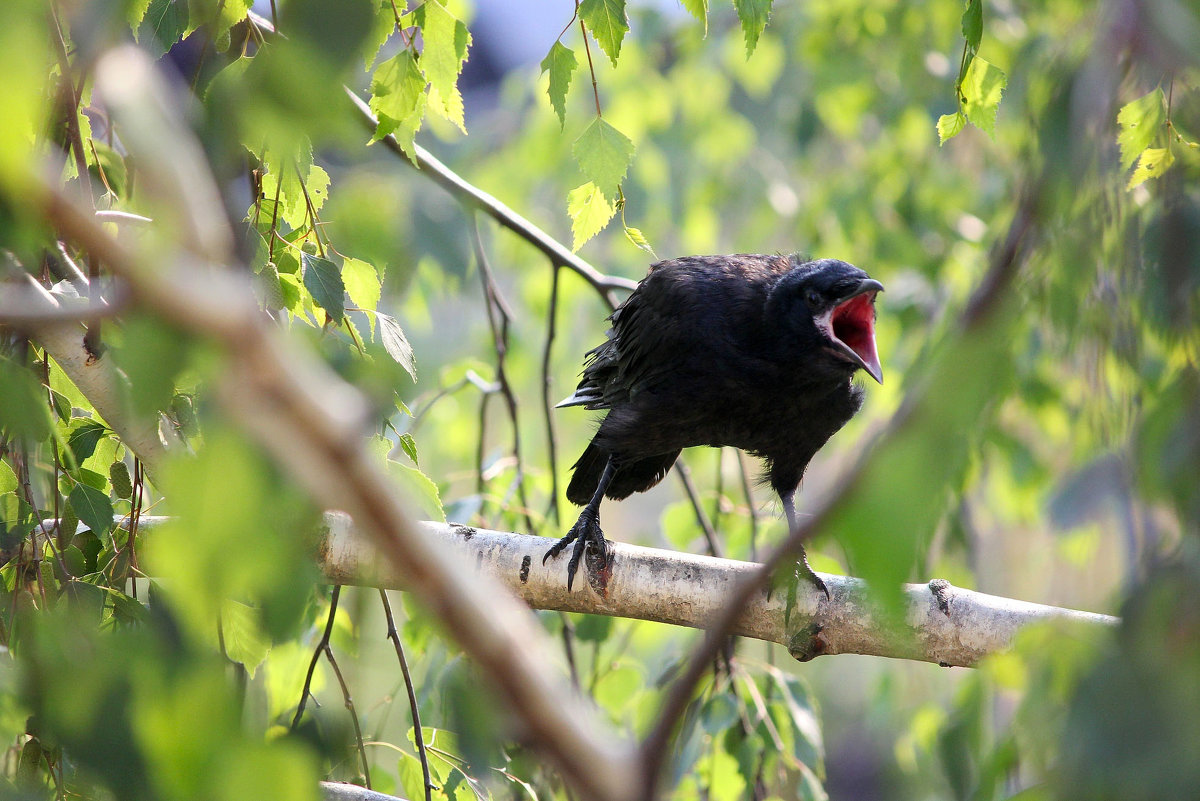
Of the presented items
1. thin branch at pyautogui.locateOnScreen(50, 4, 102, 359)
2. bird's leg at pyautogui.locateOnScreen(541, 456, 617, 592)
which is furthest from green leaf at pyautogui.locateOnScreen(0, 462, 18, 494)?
bird's leg at pyautogui.locateOnScreen(541, 456, 617, 592)

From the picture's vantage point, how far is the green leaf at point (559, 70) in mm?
1434

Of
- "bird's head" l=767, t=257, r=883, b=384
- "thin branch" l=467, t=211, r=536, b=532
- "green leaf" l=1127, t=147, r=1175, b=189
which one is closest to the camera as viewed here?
"green leaf" l=1127, t=147, r=1175, b=189

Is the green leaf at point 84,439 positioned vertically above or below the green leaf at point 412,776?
above

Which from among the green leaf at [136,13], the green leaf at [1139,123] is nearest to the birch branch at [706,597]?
the green leaf at [1139,123]

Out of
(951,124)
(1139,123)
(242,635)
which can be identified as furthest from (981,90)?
(242,635)

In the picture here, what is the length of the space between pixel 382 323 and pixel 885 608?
1074 millimetres

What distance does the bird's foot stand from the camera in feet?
6.40

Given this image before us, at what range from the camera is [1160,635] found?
1.97 ft

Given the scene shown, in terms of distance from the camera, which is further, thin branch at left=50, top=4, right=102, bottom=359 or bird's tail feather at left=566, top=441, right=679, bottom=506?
bird's tail feather at left=566, top=441, right=679, bottom=506

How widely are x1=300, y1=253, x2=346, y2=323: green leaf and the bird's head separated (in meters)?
1.21

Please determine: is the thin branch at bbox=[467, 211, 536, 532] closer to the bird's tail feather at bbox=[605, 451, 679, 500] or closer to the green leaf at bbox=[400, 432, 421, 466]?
the bird's tail feather at bbox=[605, 451, 679, 500]

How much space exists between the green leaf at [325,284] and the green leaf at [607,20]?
1.65 ft

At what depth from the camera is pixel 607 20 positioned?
135 cm

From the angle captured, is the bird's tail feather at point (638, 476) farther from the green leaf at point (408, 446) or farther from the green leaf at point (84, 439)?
the green leaf at point (84, 439)
